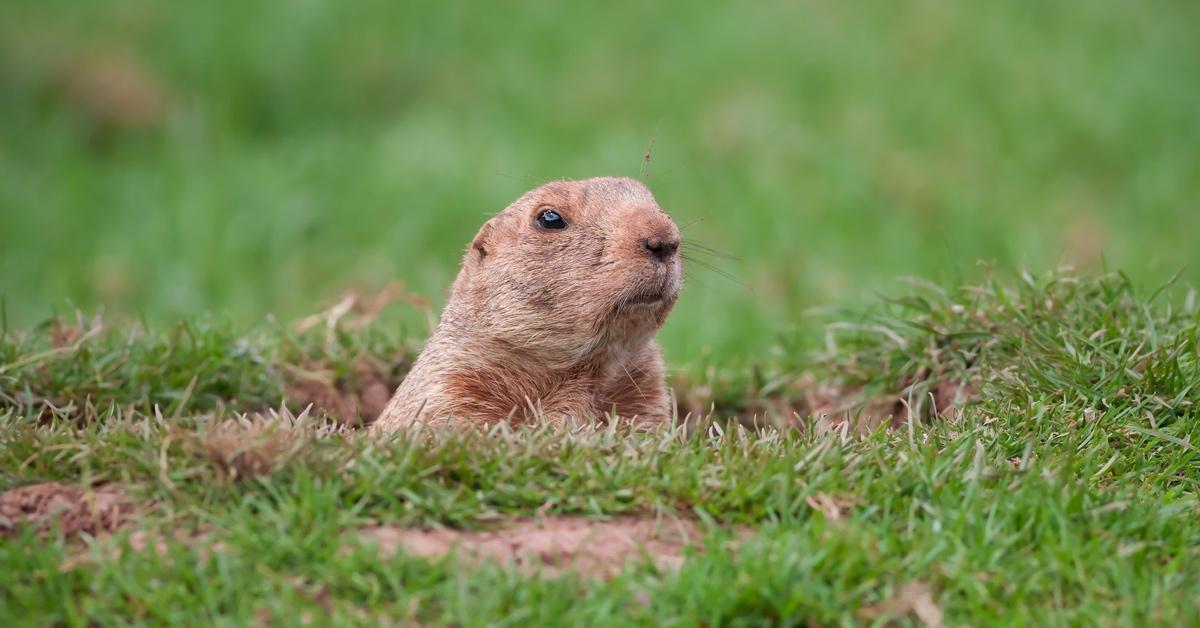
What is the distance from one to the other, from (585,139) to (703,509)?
7332 millimetres

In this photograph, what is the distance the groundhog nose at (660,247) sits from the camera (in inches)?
170

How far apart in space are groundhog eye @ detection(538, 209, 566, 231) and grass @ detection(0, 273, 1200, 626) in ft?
2.98

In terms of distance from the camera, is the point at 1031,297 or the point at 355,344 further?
the point at 355,344

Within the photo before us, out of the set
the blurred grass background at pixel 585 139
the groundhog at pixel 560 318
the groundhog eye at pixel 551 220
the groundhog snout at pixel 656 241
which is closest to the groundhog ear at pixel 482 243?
the groundhog at pixel 560 318

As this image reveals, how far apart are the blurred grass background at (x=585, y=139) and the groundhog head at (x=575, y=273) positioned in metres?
3.06

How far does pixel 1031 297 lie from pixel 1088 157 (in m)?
5.93

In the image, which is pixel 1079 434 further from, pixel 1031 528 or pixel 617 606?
pixel 617 606

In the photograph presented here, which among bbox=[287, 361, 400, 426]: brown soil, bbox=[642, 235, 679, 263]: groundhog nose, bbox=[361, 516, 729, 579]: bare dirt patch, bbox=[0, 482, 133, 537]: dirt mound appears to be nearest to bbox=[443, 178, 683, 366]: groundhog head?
bbox=[642, 235, 679, 263]: groundhog nose

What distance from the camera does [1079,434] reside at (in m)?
4.12

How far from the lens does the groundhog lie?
14.3ft

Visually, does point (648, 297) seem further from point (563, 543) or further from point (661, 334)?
point (661, 334)

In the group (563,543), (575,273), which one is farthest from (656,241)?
(563,543)

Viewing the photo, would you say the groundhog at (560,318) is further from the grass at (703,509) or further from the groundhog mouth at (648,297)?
the grass at (703,509)

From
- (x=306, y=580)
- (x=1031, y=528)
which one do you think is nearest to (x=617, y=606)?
(x=306, y=580)
